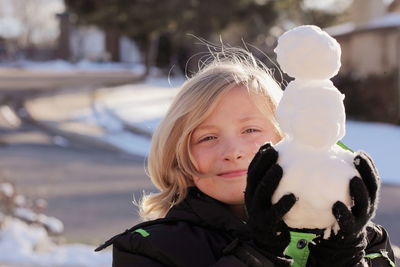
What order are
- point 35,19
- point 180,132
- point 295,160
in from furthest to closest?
point 35,19 < point 180,132 < point 295,160

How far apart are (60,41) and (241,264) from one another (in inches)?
2748

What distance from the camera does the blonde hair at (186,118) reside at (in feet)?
6.06

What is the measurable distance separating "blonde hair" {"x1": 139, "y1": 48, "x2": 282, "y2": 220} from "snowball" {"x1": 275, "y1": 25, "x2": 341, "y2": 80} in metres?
0.44

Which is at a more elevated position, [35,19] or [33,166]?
[33,166]

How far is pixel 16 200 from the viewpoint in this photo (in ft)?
19.7

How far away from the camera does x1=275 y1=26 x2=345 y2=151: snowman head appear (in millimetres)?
1367

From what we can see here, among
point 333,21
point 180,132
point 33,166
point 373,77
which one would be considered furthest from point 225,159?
point 333,21

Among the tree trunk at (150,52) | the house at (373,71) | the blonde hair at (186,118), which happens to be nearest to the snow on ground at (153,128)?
the house at (373,71)

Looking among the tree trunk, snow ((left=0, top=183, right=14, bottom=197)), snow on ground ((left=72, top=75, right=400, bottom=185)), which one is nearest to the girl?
snow on ground ((left=72, top=75, right=400, bottom=185))

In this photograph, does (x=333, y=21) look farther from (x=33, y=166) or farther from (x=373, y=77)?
(x=33, y=166)

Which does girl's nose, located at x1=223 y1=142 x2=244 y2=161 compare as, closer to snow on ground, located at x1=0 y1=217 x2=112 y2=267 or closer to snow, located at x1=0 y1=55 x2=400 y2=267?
snow, located at x1=0 y1=55 x2=400 y2=267

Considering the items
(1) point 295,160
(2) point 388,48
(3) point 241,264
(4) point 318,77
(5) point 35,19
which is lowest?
(5) point 35,19

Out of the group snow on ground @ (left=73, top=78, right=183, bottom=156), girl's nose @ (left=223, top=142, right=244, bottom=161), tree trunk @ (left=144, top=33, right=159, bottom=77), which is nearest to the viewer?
girl's nose @ (left=223, top=142, right=244, bottom=161)

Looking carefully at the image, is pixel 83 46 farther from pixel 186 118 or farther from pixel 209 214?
pixel 209 214
